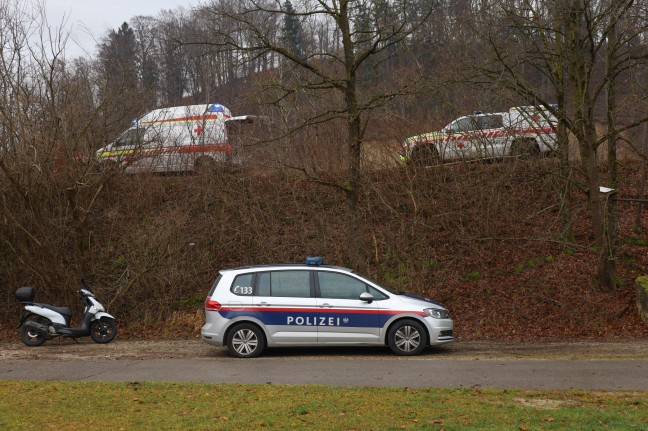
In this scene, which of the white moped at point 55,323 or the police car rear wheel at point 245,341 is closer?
the police car rear wheel at point 245,341

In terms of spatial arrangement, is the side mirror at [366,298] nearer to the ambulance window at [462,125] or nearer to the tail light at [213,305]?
the tail light at [213,305]

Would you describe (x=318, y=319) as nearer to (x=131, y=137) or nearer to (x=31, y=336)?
(x=31, y=336)

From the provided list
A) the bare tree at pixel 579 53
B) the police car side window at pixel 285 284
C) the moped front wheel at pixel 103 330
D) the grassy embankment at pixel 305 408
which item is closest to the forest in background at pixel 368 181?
the bare tree at pixel 579 53

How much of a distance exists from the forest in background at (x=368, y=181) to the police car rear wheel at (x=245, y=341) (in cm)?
437

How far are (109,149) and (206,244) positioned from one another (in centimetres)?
381

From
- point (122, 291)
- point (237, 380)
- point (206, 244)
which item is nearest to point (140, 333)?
point (122, 291)

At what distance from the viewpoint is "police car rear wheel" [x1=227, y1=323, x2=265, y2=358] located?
43.0 feet

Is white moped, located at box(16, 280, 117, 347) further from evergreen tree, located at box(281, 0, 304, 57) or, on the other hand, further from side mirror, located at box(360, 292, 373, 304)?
evergreen tree, located at box(281, 0, 304, 57)

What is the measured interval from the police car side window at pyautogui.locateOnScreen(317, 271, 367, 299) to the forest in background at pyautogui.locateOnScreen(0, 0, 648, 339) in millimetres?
3532

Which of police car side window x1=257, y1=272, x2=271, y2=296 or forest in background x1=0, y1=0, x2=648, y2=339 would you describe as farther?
forest in background x1=0, y1=0, x2=648, y2=339

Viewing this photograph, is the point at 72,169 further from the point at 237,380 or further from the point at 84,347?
the point at 237,380

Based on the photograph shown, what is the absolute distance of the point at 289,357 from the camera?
13.1m

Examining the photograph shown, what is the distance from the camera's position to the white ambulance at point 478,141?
20797 millimetres

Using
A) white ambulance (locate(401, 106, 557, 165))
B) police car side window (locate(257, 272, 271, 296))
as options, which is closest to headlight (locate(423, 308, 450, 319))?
police car side window (locate(257, 272, 271, 296))
